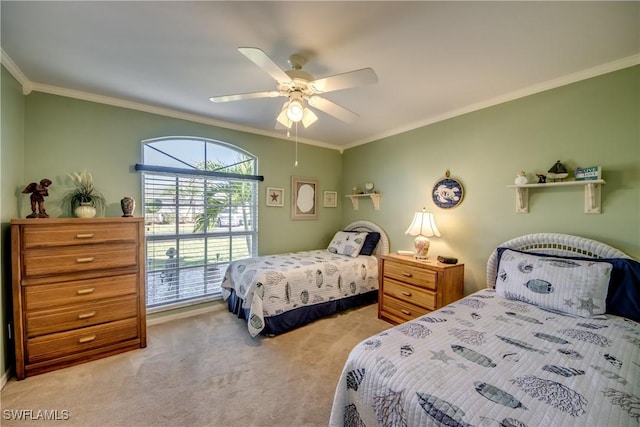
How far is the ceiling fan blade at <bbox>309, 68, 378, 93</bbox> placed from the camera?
151 centimetres

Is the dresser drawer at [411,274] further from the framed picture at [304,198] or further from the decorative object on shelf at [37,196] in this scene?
the decorative object on shelf at [37,196]

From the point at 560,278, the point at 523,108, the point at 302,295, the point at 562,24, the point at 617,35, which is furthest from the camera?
the point at 302,295

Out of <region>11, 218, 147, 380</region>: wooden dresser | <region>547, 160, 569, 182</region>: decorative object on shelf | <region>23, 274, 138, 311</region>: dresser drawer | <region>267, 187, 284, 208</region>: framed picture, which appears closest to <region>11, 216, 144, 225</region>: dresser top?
<region>11, 218, 147, 380</region>: wooden dresser

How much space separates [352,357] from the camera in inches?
50.9

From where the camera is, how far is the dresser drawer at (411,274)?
2600mm

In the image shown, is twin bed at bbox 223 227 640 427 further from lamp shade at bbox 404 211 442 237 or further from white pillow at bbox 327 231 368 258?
white pillow at bbox 327 231 368 258

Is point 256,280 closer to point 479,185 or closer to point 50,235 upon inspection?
point 50,235

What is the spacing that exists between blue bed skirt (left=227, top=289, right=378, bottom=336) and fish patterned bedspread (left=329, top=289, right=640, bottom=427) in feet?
5.04

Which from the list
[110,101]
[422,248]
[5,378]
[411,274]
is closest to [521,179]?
[422,248]

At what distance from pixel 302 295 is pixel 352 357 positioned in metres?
1.64

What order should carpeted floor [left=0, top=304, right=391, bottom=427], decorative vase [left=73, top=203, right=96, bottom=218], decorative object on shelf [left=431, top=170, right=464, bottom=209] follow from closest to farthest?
carpeted floor [left=0, top=304, right=391, bottom=427] → decorative vase [left=73, top=203, right=96, bottom=218] → decorative object on shelf [left=431, top=170, right=464, bottom=209]

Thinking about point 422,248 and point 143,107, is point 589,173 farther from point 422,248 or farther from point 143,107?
point 143,107

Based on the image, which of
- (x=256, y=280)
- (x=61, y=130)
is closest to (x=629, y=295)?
(x=256, y=280)

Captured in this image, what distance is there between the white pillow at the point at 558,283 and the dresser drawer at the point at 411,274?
589mm
